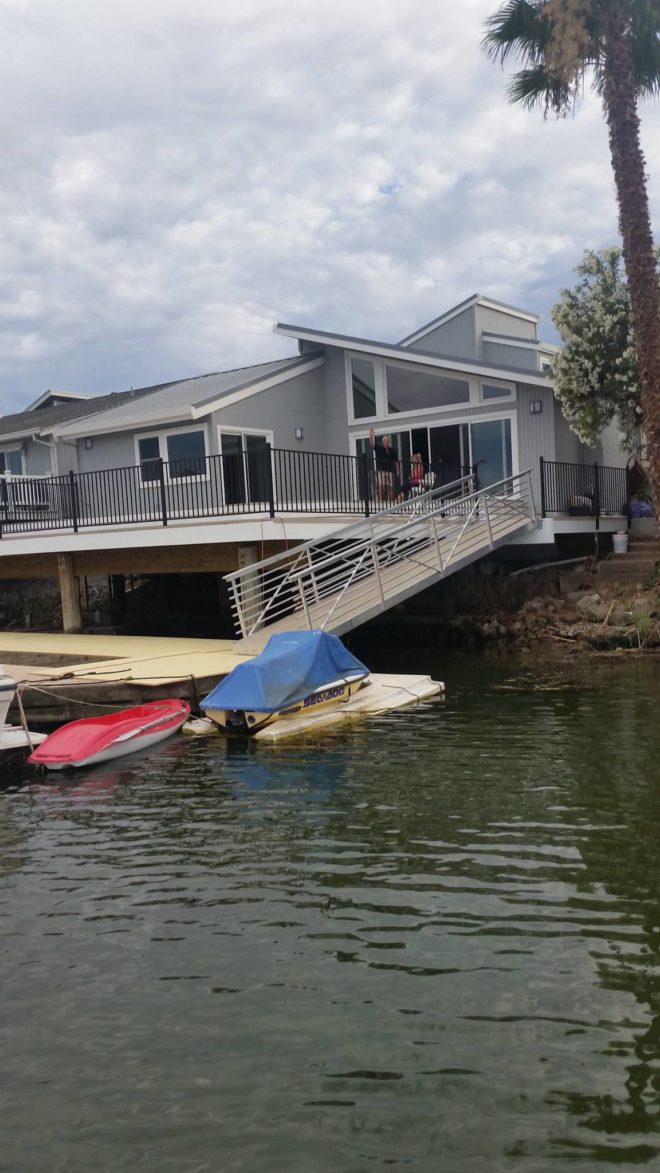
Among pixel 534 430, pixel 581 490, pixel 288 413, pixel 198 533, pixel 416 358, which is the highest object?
pixel 416 358

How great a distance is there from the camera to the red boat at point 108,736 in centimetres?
1042

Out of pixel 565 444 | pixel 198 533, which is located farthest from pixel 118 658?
pixel 565 444

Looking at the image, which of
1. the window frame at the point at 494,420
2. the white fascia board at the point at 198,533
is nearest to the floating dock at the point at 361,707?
the white fascia board at the point at 198,533

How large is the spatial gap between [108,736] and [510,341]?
1789cm

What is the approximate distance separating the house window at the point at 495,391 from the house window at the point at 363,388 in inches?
129

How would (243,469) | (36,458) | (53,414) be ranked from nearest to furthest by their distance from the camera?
(243,469), (36,458), (53,414)

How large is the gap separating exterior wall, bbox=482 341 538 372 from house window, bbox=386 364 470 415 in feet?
6.29

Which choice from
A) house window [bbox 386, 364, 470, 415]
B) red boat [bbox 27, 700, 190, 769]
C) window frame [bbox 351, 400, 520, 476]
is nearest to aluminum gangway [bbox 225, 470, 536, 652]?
window frame [bbox 351, 400, 520, 476]

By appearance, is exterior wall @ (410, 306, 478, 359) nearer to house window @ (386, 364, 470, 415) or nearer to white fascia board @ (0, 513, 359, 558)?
house window @ (386, 364, 470, 415)

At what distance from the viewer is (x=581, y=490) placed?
72.4ft

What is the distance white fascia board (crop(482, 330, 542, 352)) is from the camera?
23742 mm

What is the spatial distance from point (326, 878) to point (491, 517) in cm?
1426

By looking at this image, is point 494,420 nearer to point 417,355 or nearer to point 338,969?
point 417,355

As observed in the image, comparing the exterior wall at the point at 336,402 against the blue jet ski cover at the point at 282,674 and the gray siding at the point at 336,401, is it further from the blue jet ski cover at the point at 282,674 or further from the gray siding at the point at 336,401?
the blue jet ski cover at the point at 282,674
